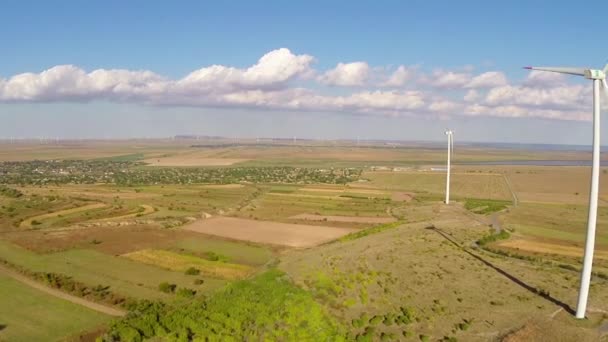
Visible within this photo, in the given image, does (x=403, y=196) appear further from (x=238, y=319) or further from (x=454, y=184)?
(x=238, y=319)

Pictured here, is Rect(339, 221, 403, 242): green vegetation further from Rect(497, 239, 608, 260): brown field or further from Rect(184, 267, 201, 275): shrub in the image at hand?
Rect(184, 267, 201, 275): shrub

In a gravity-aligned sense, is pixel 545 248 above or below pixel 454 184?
below

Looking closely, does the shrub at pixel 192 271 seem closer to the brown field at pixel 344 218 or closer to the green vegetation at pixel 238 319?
the green vegetation at pixel 238 319

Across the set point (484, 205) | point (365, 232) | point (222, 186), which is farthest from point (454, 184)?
point (365, 232)

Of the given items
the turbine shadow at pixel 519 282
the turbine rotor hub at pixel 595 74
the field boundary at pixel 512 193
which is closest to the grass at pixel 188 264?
the turbine shadow at pixel 519 282

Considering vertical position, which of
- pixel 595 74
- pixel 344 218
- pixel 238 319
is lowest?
pixel 344 218

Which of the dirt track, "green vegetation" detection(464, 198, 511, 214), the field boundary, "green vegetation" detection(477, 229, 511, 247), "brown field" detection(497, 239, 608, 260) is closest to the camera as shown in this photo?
"brown field" detection(497, 239, 608, 260)

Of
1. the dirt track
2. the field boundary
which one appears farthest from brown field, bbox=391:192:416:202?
the dirt track
